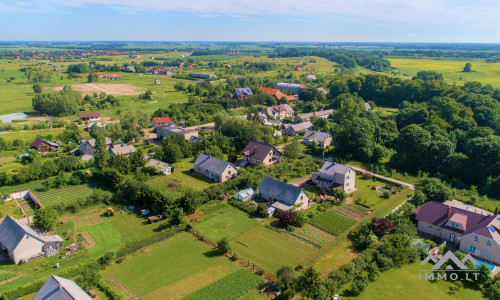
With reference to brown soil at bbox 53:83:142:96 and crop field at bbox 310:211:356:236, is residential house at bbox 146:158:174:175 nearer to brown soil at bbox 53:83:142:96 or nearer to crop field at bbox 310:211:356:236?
crop field at bbox 310:211:356:236

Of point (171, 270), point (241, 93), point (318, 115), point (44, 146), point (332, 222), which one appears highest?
point (241, 93)

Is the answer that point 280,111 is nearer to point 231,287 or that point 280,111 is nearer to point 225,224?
point 225,224

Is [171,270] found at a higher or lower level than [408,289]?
lower

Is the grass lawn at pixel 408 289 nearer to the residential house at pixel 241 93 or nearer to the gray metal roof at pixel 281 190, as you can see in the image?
the gray metal roof at pixel 281 190

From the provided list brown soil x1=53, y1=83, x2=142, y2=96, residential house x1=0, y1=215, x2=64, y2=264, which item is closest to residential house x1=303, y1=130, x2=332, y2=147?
residential house x1=0, y1=215, x2=64, y2=264

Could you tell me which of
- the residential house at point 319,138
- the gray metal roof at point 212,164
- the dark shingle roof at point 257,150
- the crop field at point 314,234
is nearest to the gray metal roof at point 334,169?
the dark shingle roof at point 257,150

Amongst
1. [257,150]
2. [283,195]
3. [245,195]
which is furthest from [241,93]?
[283,195]

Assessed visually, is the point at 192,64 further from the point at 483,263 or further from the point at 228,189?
the point at 483,263

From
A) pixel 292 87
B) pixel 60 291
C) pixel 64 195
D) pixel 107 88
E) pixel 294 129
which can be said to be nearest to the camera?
pixel 60 291
